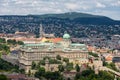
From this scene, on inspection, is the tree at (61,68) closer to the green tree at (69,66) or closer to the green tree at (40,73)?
the green tree at (69,66)

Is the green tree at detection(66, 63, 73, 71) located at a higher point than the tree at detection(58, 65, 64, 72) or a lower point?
lower

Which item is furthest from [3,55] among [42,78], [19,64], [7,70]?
[42,78]

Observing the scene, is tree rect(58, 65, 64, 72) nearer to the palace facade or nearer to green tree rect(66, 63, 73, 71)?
green tree rect(66, 63, 73, 71)

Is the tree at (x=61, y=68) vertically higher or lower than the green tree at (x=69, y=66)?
higher

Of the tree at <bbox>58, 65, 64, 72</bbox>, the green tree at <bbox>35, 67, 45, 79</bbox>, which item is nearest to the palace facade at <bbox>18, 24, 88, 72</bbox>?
the tree at <bbox>58, 65, 64, 72</bbox>

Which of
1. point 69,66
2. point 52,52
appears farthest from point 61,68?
point 52,52

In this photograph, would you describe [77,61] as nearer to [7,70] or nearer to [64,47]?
[64,47]

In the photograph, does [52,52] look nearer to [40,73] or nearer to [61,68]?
[61,68]

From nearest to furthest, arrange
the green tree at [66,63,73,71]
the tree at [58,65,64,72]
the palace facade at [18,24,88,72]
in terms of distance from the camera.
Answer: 1. the tree at [58,65,64,72]
2. the green tree at [66,63,73,71]
3. the palace facade at [18,24,88,72]

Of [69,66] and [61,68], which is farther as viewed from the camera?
[69,66]

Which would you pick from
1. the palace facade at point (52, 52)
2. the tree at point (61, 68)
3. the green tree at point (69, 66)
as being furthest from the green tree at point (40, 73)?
the palace facade at point (52, 52)

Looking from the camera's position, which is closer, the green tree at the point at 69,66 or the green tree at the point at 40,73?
the green tree at the point at 40,73
